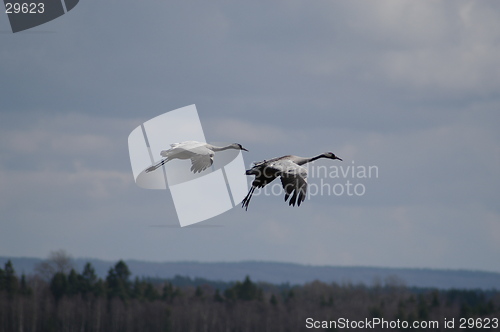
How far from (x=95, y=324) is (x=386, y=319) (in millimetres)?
30450

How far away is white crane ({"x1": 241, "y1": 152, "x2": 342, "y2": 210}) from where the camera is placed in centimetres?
3244

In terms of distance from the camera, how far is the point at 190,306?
106 meters

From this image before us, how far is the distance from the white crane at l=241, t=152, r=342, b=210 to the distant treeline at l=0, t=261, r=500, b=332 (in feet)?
203

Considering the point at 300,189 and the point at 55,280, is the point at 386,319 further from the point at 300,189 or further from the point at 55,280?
the point at 300,189

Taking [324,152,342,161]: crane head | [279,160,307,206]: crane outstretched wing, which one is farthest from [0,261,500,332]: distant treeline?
[279,160,307,206]: crane outstretched wing

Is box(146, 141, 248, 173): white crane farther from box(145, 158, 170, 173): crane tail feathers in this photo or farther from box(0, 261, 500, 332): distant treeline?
box(0, 261, 500, 332): distant treeline

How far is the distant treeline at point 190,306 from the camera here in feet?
322

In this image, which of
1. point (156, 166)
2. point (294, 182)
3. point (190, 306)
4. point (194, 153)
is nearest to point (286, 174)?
point (294, 182)

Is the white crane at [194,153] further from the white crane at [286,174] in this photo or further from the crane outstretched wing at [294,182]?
the crane outstretched wing at [294,182]

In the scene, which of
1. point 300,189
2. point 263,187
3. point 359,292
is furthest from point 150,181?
point 359,292

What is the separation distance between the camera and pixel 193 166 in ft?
124

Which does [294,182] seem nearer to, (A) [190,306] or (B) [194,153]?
(B) [194,153]

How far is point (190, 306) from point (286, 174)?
7547 cm

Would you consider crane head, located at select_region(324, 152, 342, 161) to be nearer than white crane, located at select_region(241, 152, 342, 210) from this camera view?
No
